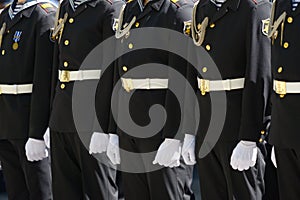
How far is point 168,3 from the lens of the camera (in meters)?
3.72

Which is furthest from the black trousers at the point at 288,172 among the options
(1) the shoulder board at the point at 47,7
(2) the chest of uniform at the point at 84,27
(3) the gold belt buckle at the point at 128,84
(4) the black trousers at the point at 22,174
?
(1) the shoulder board at the point at 47,7

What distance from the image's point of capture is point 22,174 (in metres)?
4.50

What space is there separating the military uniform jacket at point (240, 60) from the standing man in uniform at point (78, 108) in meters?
0.69

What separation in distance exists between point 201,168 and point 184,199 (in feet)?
0.97

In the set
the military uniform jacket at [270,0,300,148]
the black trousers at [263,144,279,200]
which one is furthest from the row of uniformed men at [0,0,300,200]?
the black trousers at [263,144,279,200]

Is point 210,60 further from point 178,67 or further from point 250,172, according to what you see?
point 250,172

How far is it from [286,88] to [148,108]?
33.3 inches

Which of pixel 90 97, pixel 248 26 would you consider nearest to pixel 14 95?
pixel 90 97

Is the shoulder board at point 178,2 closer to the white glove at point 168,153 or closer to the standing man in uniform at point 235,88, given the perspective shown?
the standing man in uniform at point 235,88

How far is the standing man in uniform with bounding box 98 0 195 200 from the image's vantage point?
12.0 ft

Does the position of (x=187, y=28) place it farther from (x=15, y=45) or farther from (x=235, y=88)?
(x=15, y=45)

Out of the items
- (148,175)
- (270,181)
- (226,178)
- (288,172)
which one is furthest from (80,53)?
(288,172)

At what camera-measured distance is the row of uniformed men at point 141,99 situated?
327cm

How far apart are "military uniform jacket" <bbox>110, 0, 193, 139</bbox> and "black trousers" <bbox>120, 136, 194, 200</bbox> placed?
6 centimetres
